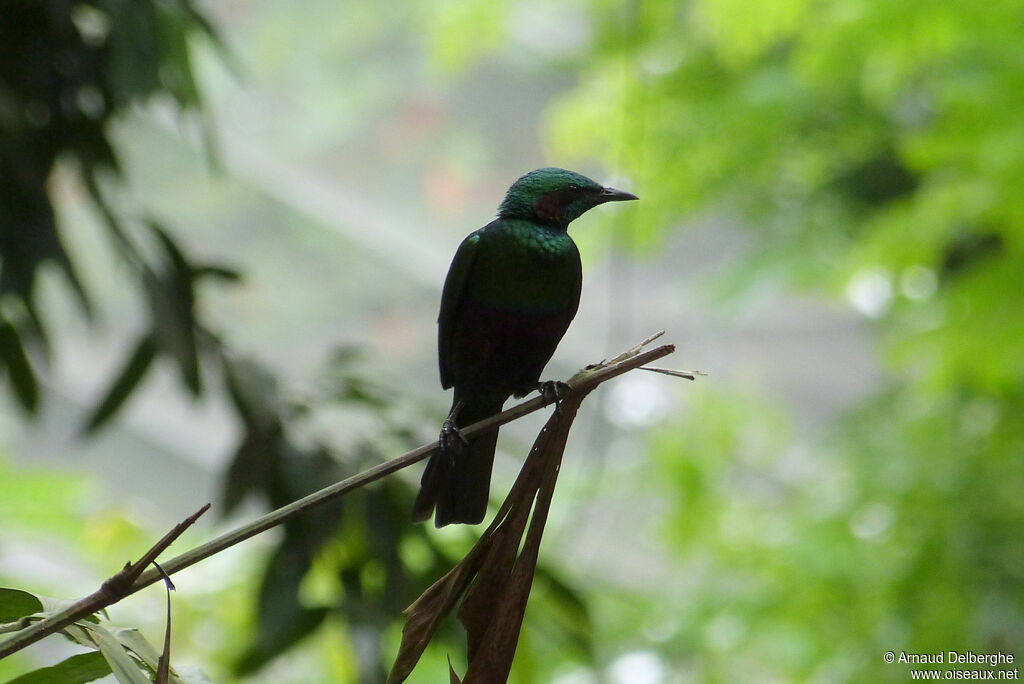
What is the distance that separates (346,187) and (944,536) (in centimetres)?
269

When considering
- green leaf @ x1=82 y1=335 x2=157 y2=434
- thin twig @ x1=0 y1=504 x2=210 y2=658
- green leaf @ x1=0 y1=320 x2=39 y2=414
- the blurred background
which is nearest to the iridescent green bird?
thin twig @ x1=0 y1=504 x2=210 y2=658

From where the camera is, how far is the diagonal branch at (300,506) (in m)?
0.63

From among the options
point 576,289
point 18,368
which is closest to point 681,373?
point 576,289

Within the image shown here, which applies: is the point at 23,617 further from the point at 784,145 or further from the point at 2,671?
the point at 784,145

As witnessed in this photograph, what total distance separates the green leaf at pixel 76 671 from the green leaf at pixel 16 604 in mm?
44

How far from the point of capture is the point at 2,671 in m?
3.15

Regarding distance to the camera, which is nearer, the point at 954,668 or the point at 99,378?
the point at 954,668

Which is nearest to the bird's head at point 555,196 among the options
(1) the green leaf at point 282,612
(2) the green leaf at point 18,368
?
(1) the green leaf at point 282,612

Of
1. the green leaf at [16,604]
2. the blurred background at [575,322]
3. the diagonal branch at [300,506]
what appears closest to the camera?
the diagonal branch at [300,506]

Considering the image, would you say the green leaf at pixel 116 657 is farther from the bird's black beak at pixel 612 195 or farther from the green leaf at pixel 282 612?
the green leaf at pixel 282 612

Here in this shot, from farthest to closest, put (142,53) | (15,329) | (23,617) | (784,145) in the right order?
1. (784,145)
2. (15,329)
3. (142,53)
4. (23,617)

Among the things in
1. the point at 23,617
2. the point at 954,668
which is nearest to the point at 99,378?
the point at 954,668

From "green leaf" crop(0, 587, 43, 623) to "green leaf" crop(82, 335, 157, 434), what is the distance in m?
1.44

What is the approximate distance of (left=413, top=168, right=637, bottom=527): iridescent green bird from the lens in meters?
0.85
